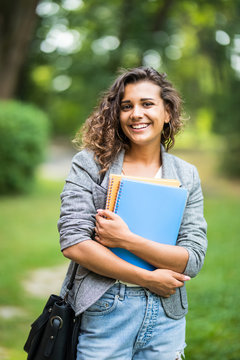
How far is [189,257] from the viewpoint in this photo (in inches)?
66.0

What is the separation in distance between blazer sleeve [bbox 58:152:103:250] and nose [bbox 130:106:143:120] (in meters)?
0.27

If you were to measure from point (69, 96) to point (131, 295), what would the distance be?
46.1ft

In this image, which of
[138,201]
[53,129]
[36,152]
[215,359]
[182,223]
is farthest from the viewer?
[53,129]

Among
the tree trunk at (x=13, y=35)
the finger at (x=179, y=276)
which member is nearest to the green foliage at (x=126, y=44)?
the tree trunk at (x=13, y=35)

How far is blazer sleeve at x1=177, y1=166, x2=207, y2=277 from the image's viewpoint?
1696 mm

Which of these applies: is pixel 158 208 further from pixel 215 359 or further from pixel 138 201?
pixel 215 359

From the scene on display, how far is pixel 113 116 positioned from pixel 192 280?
372 cm

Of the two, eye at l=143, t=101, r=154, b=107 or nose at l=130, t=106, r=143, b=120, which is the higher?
eye at l=143, t=101, r=154, b=107

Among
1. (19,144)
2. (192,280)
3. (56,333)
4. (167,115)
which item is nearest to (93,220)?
(56,333)

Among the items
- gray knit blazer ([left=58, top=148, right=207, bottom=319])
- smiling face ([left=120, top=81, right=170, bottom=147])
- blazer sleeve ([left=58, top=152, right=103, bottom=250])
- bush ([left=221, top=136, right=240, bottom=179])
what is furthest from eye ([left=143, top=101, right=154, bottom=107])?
bush ([left=221, top=136, right=240, bottom=179])

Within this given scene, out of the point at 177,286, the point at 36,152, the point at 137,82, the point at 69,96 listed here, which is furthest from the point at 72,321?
the point at 69,96

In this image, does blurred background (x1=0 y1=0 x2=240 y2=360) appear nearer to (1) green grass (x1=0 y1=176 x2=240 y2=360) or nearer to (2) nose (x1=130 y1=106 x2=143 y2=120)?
(1) green grass (x1=0 y1=176 x2=240 y2=360)

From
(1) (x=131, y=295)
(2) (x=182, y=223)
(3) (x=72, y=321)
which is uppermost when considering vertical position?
(2) (x=182, y=223)

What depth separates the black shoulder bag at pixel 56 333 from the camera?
1.65m
